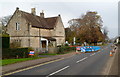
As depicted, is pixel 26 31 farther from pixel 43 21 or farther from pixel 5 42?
pixel 5 42

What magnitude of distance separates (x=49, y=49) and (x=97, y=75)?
21.9 m

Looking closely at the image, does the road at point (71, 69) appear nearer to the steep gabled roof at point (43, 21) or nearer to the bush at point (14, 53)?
the bush at point (14, 53)

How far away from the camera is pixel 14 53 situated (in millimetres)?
21234

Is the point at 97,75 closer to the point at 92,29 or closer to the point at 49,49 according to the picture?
the point at 49,49

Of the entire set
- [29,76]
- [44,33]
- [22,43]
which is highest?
[44,33]

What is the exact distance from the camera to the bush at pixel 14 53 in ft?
67.3

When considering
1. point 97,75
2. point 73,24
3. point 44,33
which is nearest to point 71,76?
point 97,75

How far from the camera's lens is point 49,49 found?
31391mm

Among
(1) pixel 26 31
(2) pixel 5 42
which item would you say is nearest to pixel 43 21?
(1) pixel 26 31

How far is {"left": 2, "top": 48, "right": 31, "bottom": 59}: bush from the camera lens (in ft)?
67.3

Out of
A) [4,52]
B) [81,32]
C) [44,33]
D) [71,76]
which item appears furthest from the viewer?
[81,32]

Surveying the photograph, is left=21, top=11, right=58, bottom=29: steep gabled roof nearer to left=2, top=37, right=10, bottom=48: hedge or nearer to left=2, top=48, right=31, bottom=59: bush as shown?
left=2, top=37, right=10, bottom=48: hedge

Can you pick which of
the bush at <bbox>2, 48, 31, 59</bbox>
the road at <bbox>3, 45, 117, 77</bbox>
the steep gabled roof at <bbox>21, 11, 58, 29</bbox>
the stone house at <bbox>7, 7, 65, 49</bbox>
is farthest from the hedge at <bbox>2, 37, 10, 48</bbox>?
the steep gabled roof at <bbox>21, 11, 58, 29</bbox>

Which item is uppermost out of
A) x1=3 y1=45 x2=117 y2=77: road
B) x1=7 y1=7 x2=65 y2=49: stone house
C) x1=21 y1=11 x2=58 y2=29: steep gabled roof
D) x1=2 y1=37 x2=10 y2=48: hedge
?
x1=21 y1=11 x2=58 y2=29: steep gabled roof
